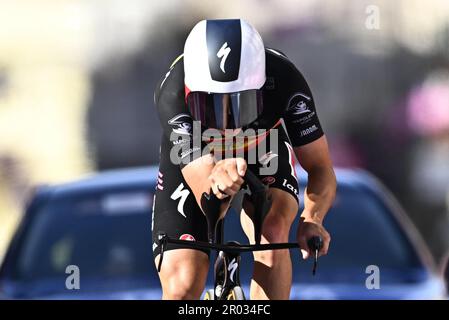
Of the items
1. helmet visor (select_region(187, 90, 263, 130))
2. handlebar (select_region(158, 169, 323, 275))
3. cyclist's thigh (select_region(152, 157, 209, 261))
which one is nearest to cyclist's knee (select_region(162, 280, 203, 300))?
cyclist's thigh (select_region(152, 157, 209, 261))

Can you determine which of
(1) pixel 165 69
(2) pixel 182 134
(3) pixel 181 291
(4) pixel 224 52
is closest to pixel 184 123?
(2) pixel 182 134

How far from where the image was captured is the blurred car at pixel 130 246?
17.7 feet

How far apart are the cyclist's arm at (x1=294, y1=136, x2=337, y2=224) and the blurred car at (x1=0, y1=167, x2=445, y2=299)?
1163mm

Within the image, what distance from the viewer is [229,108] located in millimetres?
3910

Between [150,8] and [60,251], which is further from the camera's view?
[150,8]

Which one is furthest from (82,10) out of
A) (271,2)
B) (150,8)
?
(271,2)

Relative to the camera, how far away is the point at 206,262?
412 centimetres

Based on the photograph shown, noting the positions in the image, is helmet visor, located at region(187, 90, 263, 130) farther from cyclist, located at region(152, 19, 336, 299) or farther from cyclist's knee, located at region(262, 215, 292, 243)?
cyclist's knee, located at region(262, 215, 292, 243)

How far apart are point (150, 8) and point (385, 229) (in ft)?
16.5

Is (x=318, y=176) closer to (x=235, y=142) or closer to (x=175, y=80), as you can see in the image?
(x=235, y=142)

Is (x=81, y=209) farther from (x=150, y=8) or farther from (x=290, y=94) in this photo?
(x=150, y=8)

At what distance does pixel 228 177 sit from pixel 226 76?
17.0 inches

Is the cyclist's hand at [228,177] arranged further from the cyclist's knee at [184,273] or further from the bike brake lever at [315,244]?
the cyclist's knee at [184,273]

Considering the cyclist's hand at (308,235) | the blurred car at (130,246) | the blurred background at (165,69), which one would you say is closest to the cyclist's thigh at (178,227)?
the cyclist's hand at (308,235)
